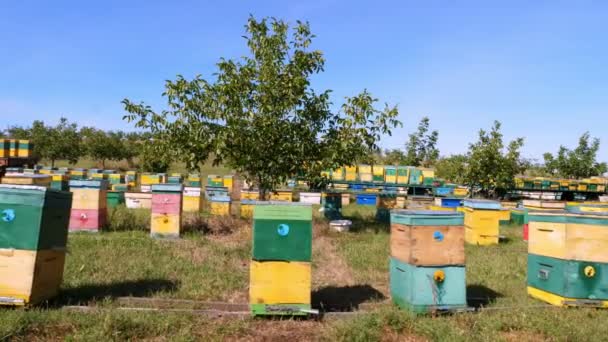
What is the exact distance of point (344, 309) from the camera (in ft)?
20.0

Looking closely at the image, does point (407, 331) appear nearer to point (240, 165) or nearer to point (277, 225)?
point (277, 225)

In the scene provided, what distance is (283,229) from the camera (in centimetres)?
549

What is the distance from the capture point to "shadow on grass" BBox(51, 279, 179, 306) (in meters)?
5.79

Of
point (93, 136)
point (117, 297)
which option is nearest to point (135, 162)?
point (93, 136)

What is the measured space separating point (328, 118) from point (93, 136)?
42523 millimetres

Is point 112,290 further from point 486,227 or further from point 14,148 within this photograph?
point 14,148

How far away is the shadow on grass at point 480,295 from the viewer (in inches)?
253

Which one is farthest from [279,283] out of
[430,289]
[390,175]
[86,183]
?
[390,175]

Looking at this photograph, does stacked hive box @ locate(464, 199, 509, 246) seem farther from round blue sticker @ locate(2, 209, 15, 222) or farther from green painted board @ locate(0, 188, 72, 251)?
round blue sticker @ locate(2, 209, 15, 222)

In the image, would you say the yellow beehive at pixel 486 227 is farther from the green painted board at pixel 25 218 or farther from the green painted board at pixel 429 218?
the green painted board at pixel 25 218

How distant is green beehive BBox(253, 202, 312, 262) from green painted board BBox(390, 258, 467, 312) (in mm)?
1355

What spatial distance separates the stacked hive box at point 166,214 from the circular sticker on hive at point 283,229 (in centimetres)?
560

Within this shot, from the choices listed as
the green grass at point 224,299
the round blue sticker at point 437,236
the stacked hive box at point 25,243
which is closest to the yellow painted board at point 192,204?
the green grass at point 224,299

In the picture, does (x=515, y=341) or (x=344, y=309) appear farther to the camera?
(x=344, y=309)
